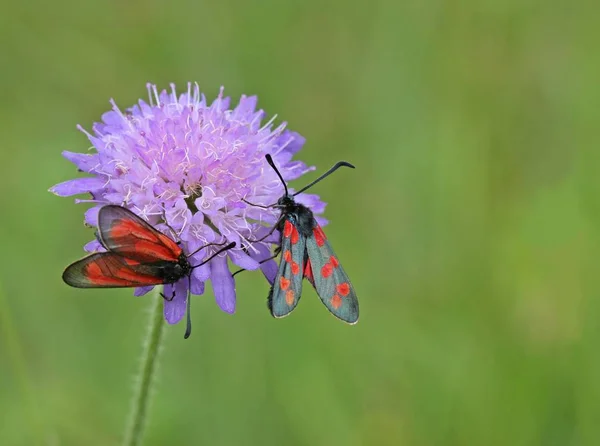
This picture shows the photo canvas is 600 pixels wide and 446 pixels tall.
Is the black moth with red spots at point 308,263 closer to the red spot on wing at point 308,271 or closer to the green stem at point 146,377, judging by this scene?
the red spot on wing at point 308,271

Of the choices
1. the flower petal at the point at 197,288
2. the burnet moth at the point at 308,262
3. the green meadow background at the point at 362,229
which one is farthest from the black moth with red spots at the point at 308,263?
the green meadow background at the point at 362,229

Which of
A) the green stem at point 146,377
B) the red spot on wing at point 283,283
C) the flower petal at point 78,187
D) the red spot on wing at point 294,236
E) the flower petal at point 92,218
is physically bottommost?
the green stem at point 146,377

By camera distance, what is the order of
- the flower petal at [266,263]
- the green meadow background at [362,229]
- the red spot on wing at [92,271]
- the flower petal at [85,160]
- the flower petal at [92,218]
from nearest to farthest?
the red spot on wing at [92,271] → the flower petal at [92,218] → the flower petal at [85,160] → the flower petal at [266,263] → the green meadow background at [362,229]

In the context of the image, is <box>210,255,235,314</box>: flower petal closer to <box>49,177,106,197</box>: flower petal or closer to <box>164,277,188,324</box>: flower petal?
<box>164,277,188,324</box>: flower petal

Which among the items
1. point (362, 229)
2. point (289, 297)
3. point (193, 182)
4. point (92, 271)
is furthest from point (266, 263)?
point (362, 229)

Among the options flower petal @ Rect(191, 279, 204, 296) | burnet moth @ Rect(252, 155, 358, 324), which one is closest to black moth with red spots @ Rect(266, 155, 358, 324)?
burnet moth @ Rect(252, 155, 358, 324)
